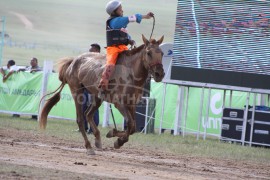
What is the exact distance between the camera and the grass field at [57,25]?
175ft

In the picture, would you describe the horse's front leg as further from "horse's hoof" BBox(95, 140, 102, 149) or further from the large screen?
the large screen

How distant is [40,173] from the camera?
12.1m

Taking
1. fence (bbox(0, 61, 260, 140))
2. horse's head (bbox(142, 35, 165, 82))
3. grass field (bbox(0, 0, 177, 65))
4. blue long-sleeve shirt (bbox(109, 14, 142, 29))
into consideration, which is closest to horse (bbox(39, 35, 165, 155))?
horse's head (bbox(142, 35, 165, 82))

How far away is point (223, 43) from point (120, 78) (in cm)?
595

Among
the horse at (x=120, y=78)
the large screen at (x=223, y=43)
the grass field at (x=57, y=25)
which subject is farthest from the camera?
the grass field at (x=57, y=25)

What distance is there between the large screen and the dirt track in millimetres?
4330

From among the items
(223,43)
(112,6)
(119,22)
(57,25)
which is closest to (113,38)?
(119,22)

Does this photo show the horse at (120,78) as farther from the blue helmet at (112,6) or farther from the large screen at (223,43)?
the large screen at (223,43)

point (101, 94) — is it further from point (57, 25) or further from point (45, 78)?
point (57, 25)

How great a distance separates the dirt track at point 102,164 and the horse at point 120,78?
56cm

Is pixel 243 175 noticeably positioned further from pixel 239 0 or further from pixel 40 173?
pixel 239 0

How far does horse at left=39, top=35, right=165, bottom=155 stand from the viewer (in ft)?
50.0

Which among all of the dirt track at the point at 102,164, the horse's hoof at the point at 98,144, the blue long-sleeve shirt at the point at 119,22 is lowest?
the dirt track at the point at 102,164

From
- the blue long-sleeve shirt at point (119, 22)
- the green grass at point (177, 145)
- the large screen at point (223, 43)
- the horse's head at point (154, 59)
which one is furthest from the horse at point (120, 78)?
the large screen at point (223, 43)
